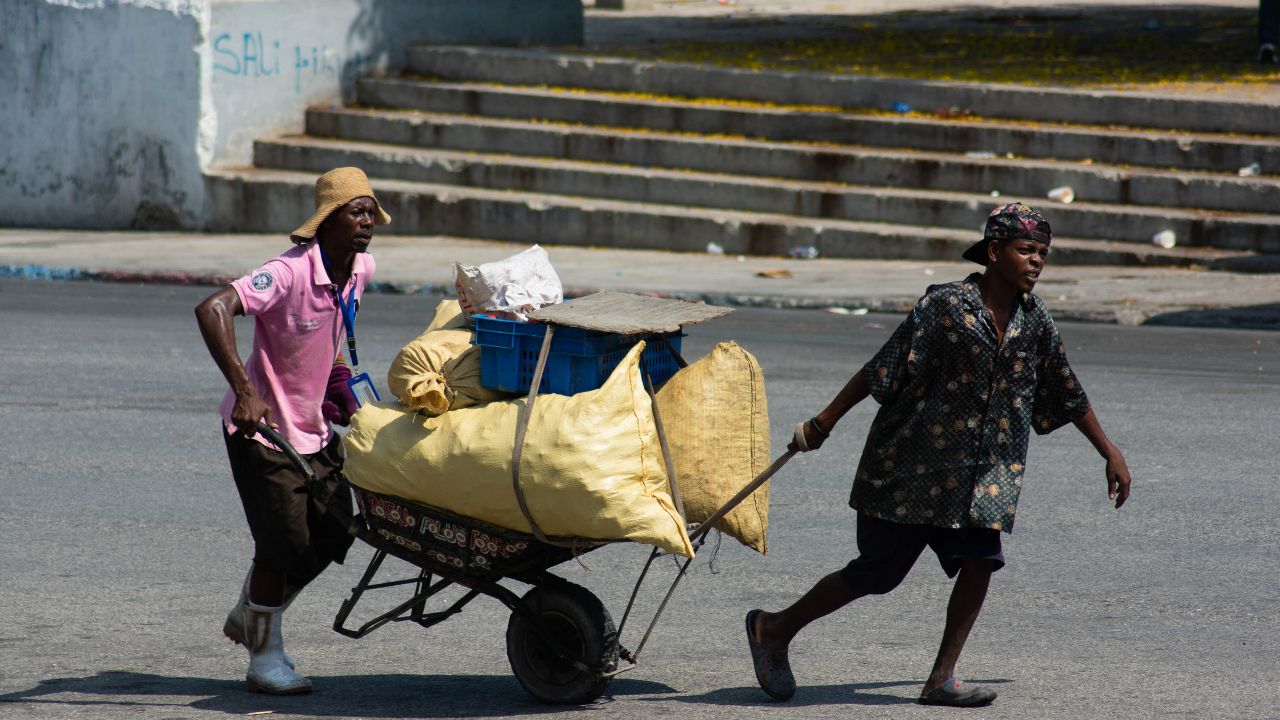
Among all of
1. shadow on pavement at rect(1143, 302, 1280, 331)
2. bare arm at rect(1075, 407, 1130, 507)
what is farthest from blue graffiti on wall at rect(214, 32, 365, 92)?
bare arm at rect(1075, 407, 1130, 507)

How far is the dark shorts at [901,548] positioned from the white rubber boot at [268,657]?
1.69 metres

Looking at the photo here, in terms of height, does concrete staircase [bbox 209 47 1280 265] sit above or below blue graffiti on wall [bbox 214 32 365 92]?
below

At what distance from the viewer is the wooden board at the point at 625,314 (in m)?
4.31

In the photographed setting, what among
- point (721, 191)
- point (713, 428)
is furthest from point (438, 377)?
point (721, 191)

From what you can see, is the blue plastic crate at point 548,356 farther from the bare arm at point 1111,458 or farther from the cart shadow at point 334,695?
the bare arm at point 1111,458

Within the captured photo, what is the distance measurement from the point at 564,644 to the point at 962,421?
1329 mm

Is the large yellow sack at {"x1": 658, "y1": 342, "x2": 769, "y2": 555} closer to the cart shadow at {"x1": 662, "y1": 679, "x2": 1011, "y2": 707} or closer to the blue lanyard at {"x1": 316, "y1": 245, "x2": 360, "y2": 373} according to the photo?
the cart shadow at {"x1": 662, "y1": 679, "x2": 1011, "y2": 707}

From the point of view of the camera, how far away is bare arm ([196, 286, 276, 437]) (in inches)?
173

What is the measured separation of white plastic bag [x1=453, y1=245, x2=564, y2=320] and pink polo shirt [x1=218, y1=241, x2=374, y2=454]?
370mm

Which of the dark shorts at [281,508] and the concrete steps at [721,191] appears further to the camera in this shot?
the concrete steps at [721,191]

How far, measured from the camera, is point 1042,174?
14.9 metres

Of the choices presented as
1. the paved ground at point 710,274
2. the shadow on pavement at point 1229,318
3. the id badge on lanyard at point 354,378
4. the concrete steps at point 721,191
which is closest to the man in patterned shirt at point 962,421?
the id badge on lanyard at point 354,378

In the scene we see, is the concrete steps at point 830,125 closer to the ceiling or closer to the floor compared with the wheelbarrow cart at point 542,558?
closer to the ceiling

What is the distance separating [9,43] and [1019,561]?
14437mm
